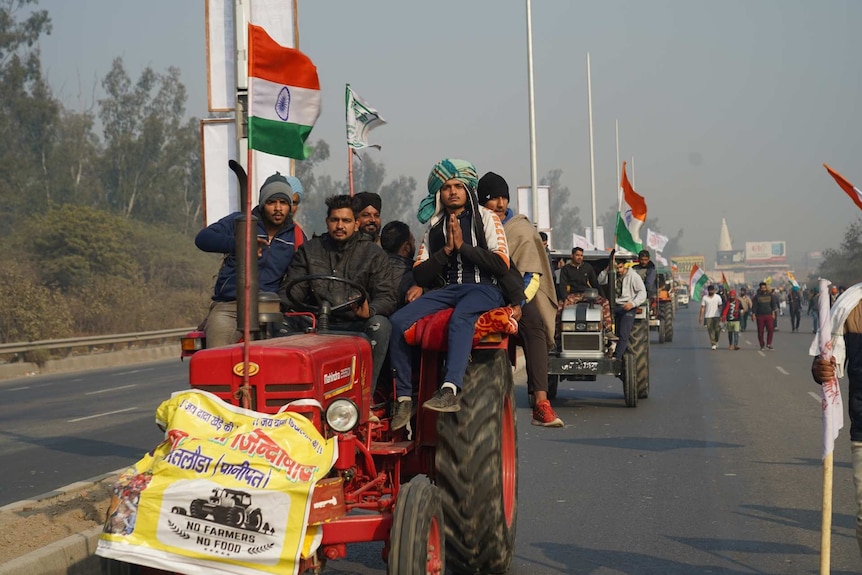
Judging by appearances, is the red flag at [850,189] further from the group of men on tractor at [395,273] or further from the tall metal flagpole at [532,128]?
the tall metal flagpole at [532,128]

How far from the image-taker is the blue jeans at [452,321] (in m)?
6.16

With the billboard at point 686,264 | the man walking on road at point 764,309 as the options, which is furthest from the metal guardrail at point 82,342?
the billboard at point 686,264

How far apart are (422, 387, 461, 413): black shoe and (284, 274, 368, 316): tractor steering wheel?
2.15 feet

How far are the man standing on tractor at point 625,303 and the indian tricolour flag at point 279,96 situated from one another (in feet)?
36.3

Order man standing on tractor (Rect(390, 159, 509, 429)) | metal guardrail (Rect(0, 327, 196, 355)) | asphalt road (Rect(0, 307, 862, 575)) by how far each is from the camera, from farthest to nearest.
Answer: metal guardrail (Rect(0, 327, 196, 355))
asphalt road (Rect(0, 307, 862, 575))
man standing on tractor (Rect(390, 159, 509, 429))

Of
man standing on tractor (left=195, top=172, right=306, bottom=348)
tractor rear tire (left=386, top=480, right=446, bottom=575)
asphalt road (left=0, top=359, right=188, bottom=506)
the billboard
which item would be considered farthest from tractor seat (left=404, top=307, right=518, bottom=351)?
the billboard

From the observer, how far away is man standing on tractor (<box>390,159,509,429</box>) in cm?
629

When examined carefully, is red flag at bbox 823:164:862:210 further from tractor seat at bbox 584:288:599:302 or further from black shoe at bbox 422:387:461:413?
tractor seat at bbox 584:288:599:302

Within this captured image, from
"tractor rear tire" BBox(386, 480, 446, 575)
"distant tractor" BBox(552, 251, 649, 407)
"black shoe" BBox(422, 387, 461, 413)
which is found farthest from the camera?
"distant tractor" BBox(552, 251, 649, 407)

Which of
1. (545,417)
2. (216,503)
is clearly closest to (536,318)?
(545,417)

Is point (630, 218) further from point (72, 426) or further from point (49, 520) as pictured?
point (49, 520)

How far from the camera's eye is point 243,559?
449 centimetres

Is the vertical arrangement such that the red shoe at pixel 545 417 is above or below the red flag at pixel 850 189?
below

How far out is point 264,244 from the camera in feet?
21.9
